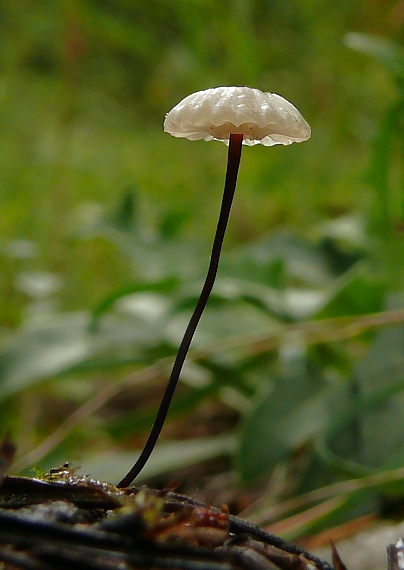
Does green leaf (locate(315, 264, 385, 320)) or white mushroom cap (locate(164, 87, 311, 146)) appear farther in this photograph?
green leaf (locate(315, 264, 385, 320))

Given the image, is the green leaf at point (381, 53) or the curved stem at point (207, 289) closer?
the curved stem at point (207, 289)

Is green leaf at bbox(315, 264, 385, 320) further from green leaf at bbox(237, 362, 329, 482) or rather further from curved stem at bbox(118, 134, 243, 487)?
curved stem at bbox(118, 134, 243, 487)

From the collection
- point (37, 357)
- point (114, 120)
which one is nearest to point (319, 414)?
point (37, 357)

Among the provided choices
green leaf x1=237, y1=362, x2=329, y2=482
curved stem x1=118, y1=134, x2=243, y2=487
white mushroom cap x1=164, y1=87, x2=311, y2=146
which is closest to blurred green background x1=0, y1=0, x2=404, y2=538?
green leaf x1=237, y1=362, x2=329, y2=482

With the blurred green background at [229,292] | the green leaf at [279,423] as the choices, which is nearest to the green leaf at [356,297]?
the blurred green background at [229,292]

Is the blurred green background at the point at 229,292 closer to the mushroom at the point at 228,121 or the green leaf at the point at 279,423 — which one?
the green leaf at the point at 279,423

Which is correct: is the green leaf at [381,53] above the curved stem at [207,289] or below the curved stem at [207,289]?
above
